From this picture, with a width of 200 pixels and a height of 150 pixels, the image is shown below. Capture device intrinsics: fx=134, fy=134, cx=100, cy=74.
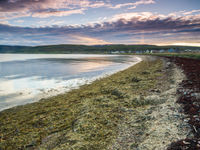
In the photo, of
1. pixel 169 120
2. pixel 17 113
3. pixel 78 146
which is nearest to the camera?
pixel 78 146

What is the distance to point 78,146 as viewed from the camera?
4980 millimetres

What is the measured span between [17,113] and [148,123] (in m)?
8.49

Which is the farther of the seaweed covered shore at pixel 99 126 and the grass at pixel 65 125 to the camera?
the grass at pixel 65 125

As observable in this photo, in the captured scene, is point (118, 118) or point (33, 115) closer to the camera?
point (118, 118)

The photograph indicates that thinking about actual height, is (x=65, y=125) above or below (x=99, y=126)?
below

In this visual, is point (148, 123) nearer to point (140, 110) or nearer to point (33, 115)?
point (140, 110)

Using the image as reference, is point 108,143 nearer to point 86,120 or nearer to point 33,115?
point 86,120

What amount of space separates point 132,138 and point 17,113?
8.01m

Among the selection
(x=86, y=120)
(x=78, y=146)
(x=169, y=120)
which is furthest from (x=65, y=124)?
(x=169, y=120)

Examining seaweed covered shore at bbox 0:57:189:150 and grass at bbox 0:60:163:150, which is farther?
grass at bbox 0:60:163:150

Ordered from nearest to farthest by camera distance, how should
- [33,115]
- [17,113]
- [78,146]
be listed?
[78,146] → [33,115] → [17,113]

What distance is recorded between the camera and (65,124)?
6969 millimetres

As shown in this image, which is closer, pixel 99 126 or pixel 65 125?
pixel 99 126

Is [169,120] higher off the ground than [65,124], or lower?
higher
